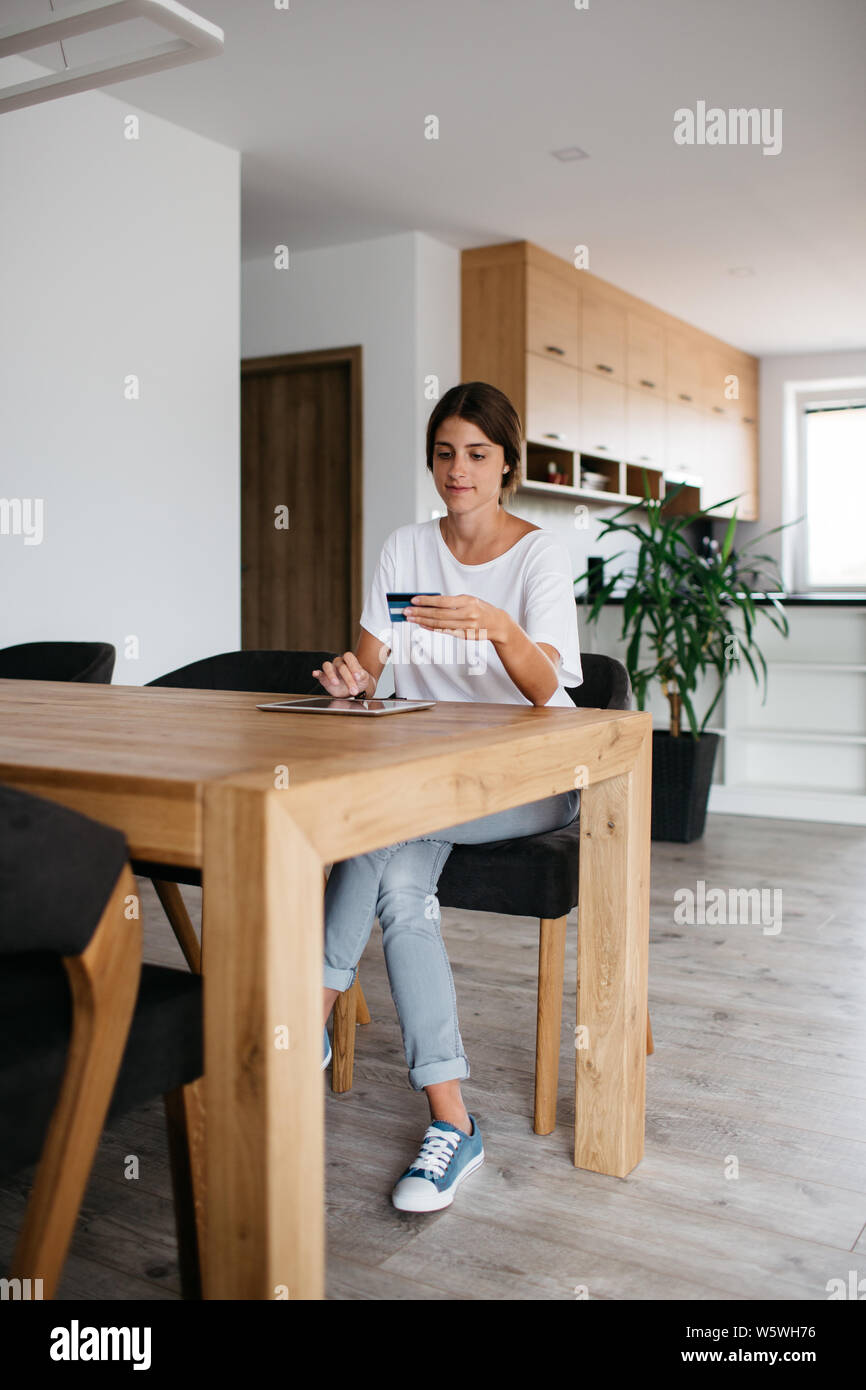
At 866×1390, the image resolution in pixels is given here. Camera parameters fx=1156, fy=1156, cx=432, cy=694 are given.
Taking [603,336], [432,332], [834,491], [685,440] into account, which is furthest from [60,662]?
[834,491]

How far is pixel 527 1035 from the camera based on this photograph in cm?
221

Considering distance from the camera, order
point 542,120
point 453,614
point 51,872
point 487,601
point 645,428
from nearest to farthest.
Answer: point 51,872, point 453,614, point 487,601, point 542,120, point 645,428

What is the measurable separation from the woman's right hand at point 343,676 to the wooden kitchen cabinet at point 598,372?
3.61m

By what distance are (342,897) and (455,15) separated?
8.64ft

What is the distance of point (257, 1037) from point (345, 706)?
71 centimetres

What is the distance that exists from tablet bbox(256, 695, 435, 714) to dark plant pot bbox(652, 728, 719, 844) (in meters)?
2.74

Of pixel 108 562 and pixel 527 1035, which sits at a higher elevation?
pixel 108 562

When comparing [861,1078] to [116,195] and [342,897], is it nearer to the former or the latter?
[342,897]

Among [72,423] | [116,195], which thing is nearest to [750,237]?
[116,195]

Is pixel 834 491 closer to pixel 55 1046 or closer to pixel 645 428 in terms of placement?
pixel 645 428

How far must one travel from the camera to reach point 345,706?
5.15 ft

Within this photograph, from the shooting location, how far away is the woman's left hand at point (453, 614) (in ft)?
4.75

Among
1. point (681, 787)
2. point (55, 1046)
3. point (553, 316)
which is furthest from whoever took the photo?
point (553, 316)
